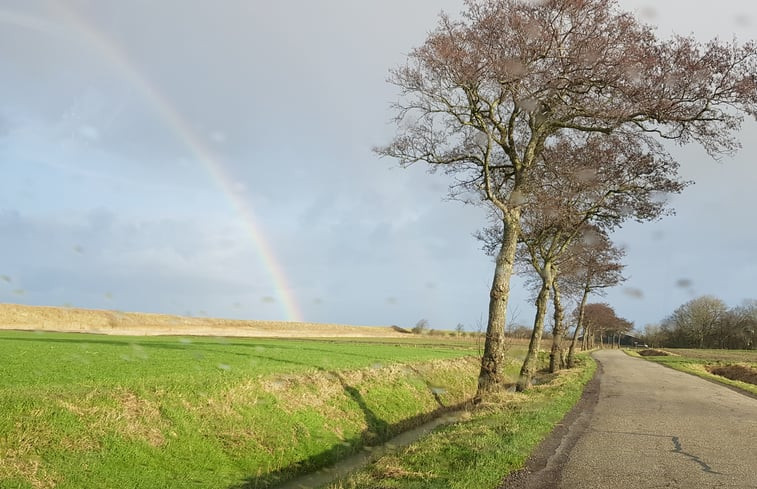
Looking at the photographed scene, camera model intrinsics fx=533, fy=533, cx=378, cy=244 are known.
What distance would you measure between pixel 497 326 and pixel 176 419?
9462mm

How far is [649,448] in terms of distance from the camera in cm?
895

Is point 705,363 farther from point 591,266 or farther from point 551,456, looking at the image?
point 551,456

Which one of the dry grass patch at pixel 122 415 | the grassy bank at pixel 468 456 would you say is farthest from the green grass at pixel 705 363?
the dry grass patch at pixel 122 415

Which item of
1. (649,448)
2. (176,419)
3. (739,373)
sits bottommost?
(176,419)

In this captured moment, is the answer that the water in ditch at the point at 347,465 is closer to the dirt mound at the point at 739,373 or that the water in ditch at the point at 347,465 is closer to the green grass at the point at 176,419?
the green grass at the point at 176,419

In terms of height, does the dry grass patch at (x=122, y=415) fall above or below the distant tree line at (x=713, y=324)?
below

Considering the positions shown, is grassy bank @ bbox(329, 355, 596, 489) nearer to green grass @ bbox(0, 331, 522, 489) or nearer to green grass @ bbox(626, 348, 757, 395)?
green grass @ bbox(0, 331, 522, 489)

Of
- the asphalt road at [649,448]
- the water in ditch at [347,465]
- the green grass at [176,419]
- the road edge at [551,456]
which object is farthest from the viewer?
the water in ditch at [347,465]

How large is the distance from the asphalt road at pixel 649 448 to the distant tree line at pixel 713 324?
115m

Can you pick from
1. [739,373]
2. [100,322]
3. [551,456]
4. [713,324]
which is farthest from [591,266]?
[713,324]

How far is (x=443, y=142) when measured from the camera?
18.7m

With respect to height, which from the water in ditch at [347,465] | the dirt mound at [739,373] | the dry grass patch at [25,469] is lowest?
the water in ditch at [347,465]

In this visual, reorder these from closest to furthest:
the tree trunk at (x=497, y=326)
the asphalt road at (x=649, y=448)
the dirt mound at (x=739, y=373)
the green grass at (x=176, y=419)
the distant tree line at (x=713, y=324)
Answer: the asphalt road at (x=649, y=448) → the green grass at (x=176, y=419) → the tree trunk at (x=497, y=326) → the dirt mound at (x=739, y=373) → the distant tree line at (x=713, y=324)

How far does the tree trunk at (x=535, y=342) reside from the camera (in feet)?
74.9
